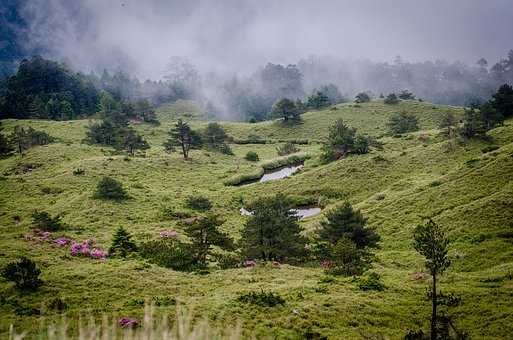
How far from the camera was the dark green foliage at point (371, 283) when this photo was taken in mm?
25766

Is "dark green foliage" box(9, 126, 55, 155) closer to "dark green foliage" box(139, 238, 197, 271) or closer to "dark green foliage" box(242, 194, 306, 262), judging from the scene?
"dark green foliage" box(139, 238, 197, 271)

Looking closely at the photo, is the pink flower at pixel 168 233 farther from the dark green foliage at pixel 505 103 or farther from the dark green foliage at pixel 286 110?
the dark green foliage at pixel 286 110

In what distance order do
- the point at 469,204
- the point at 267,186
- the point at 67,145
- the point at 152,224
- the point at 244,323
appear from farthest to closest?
the point at 67,145, the point at 267,186, the point at 152,224, the point at 469,204, the point at 244,323

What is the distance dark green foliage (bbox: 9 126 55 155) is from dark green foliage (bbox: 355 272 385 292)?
8064 cm

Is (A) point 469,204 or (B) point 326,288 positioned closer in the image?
(B) point 326,288

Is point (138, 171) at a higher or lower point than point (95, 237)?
higher

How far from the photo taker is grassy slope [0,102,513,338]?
2142cm

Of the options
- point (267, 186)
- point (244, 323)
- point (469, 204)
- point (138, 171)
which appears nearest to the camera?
point (244, 323)

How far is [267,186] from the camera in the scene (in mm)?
69250

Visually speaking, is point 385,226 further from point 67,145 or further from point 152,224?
point 67,145

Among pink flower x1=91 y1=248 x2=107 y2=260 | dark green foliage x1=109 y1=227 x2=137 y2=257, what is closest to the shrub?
dark green foliage x1=109 y1=227 x2=137 y2=257

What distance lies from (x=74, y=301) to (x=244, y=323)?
958cm

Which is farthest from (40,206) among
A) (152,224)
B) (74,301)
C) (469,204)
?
(469,204)

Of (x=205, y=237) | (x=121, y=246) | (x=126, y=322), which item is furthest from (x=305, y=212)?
(x=126, y=322)
